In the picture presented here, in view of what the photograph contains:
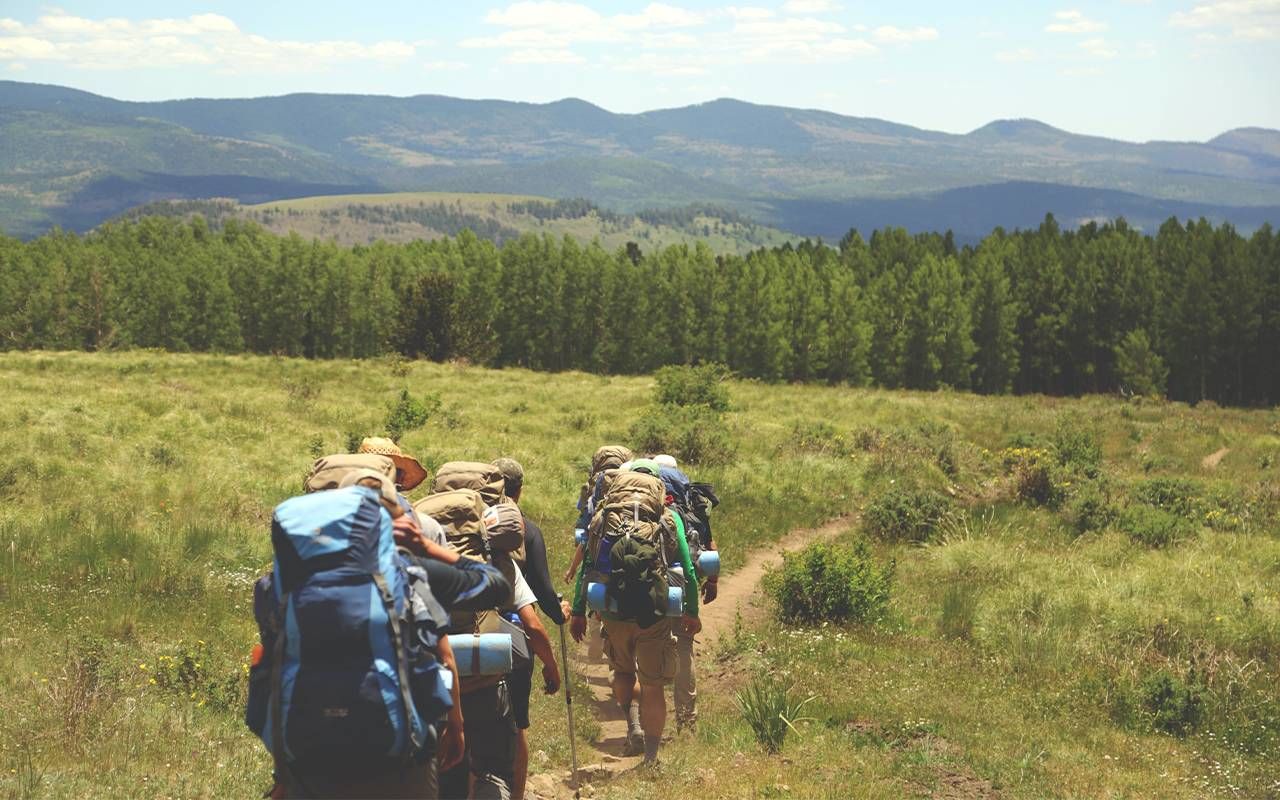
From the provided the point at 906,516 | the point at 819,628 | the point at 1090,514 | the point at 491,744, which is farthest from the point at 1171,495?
the point at 491,744

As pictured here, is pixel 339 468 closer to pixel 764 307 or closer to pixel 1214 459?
pixel 1214 459

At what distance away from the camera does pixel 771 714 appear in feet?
29.4

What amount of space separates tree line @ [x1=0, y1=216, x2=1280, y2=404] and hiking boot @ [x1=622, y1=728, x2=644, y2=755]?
2314 inches

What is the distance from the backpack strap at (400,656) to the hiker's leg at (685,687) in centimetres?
523

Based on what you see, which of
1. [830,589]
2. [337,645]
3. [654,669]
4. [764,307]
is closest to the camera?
[337,645]

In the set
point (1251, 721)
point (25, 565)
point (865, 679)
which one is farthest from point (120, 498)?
point (1251, 721)

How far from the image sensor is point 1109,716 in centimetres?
1000

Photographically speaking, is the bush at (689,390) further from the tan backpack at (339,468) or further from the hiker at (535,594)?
the tan backpack at (339,468)

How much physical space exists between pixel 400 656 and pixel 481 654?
1404 millimetres

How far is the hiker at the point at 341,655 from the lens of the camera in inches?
164

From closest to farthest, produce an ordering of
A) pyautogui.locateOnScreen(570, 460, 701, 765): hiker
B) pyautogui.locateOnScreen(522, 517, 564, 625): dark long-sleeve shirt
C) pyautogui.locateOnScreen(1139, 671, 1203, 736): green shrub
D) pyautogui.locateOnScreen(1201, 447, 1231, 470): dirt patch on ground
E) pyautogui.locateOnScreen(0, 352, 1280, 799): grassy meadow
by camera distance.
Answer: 1. pyautogui.locateOnScreen(522, 517, 564, 625): dark long-sleeve shirt
2. pyautogui.locateOnScreen(570, 460, 701, 765): hiker
3. pyautogui.locateOnScreen(0, 352, 1280, 799): grassy meadow
4. pyautogui.locateOnScreen(1139, 671, 1203, 736): green shrub
5. pyautogui.locateOnScreen(1201, 447, 1231, 470): dirt patch on ground

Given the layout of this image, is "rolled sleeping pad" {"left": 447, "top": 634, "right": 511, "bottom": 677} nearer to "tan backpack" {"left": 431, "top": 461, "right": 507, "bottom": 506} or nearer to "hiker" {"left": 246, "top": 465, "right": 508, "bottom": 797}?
"tan backpack" {"left": 431, "top": 461, "right": 507, "bottom": 506}

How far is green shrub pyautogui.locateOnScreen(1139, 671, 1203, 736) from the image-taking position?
385 inches

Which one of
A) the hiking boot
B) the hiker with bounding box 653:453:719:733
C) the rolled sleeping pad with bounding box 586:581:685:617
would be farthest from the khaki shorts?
the hiking boot
